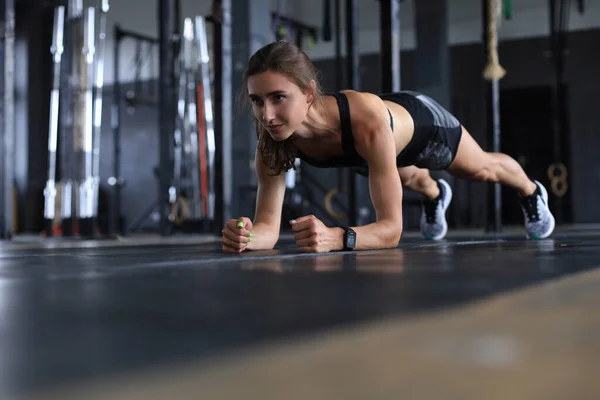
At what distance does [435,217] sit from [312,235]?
133cm

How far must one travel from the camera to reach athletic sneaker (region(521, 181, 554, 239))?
2.50m

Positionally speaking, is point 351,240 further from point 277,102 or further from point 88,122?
point 88,122

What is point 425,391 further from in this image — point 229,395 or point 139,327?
point 139,327

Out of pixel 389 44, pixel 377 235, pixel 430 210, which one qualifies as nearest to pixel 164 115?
pixel 389 44

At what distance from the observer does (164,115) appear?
422 centimetres

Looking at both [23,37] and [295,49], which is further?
[23,37]

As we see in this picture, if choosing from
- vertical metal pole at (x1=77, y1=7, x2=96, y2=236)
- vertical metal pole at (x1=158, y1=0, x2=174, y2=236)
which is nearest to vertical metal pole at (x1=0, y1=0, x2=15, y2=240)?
vertical metal pole at (x1=158, y1=0, x2=174, y2=236)

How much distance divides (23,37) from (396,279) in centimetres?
889

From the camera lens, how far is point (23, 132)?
866 cm

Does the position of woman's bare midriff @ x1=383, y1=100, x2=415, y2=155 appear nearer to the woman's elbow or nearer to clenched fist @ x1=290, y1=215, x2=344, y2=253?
the woman's elbow

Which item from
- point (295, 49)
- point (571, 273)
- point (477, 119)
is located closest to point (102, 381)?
point (571, 273)

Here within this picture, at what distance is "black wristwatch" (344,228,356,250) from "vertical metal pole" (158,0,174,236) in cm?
255

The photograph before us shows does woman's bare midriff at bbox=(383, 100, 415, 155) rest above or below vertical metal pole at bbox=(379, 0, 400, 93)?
below

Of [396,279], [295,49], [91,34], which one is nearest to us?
[396,279]
